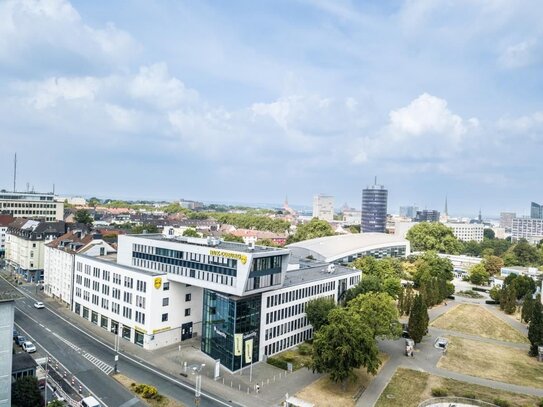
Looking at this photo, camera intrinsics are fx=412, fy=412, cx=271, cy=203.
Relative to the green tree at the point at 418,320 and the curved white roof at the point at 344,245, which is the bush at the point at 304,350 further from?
the curved white roof at the point at 344,245

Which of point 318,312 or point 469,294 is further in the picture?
point 469,294

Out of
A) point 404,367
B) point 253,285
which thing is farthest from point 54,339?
point 404,367

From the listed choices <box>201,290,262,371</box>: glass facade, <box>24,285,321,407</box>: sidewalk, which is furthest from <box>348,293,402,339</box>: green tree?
<box>201,290,262,371</box>: glass facade

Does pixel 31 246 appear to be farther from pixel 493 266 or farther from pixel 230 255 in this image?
pixel 493 266

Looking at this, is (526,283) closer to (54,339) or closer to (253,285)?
(253,285)

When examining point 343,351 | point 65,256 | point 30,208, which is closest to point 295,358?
point 343,351

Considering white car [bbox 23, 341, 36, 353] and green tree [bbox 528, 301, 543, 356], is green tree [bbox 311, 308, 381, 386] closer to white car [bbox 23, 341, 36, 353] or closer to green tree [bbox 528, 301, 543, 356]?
green tree [bbox 528, 301, 543, 356]
